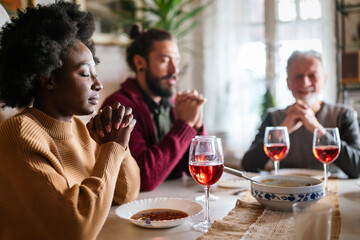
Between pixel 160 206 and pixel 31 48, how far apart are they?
0.56 m

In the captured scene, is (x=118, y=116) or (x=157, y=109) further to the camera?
(x=157, y=109)

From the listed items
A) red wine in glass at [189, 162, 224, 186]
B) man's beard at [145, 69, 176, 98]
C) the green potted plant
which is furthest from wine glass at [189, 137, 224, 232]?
the green potted plant

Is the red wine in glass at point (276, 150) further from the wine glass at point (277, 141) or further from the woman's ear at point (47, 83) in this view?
the woman's ear at point (47, 83)

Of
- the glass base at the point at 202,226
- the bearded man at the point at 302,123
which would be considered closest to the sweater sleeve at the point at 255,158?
the bearded man at the point at 302,123

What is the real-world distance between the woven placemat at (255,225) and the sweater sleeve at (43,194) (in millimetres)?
258

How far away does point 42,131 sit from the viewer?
90cm

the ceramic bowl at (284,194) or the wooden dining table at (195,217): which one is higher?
the ceramic bowl at (284,194)

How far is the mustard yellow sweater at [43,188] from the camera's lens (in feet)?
2.56

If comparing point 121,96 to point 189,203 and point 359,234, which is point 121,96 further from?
point 359,234

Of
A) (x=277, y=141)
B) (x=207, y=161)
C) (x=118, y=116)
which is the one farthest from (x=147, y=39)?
(x=207, y=161)

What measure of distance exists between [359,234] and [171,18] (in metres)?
2.63

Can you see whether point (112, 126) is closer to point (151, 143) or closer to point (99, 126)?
point (99, 126)

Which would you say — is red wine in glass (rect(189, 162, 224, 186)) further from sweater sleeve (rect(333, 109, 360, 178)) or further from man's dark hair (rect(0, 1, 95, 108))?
sweater sleeve (rect(333, 109, 360, 178))

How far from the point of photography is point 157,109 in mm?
1932
